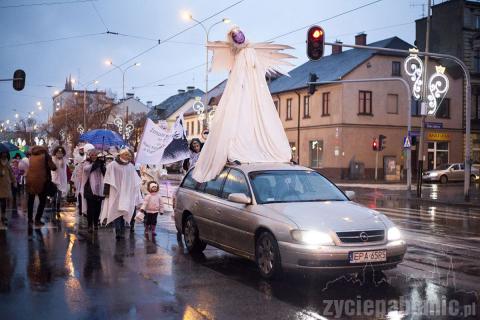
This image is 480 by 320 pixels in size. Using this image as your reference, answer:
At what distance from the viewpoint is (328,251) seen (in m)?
6.75

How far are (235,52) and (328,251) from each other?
531cm

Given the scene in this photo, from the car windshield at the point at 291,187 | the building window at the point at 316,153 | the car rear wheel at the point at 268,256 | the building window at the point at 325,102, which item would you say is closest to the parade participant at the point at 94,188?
the car windshield at the point at 291,187

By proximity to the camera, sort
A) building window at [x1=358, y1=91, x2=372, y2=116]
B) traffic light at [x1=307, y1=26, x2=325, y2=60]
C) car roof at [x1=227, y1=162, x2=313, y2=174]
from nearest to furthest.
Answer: car roof at [x1=227, y1=162, x2=313, y2=174] → traffic light at [x1=307, y1=26, x2=325, y2=60] → building window at [x1=358, y1=91, x2=372, y2=116]

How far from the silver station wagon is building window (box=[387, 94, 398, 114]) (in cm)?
3872

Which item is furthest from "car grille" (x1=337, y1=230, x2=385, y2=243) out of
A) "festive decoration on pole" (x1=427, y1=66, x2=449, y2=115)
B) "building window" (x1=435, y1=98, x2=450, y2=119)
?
"building window" (x1=435, y1=98, x2=450, y2=119)

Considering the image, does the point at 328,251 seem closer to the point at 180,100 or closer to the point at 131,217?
the point at 131,217

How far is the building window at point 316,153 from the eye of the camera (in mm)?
46594

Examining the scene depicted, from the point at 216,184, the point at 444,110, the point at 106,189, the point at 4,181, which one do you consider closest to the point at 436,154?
the point at 444,110

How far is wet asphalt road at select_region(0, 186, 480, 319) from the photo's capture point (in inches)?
234

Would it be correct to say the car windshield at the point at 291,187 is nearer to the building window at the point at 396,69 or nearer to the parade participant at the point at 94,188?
the parade participant at the point at 94,188

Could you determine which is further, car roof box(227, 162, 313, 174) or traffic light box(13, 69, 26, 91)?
traffic light box(13, 69, 26, 91)

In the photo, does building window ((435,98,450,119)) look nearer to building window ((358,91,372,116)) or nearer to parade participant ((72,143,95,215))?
building window ((358,91,372,116))

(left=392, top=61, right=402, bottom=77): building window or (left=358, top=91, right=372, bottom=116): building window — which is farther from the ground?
(left=392, top=61, right=402, bottom=77): building window

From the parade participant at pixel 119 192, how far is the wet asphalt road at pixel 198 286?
0.56 m
